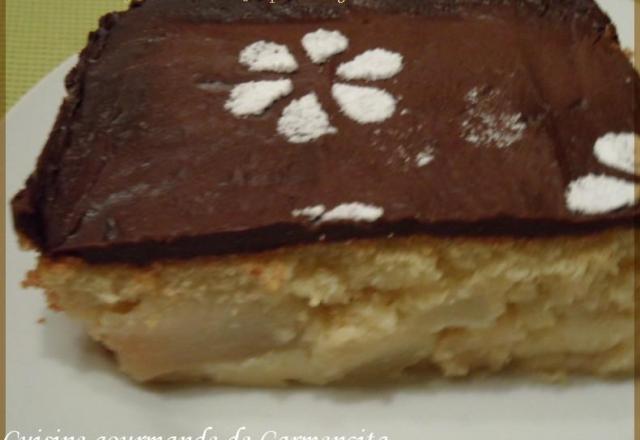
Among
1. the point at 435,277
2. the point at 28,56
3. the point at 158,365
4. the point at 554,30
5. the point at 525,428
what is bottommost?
the point at 525,428

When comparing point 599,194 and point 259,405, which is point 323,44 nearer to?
point 599,194

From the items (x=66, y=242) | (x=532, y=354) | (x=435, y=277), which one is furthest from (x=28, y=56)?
(x=532, y=354)

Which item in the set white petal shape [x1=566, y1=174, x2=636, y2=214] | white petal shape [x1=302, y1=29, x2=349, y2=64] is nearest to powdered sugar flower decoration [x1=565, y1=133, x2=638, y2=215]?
white petal shape [x1=566, y1=174, x2=636, y2=214]

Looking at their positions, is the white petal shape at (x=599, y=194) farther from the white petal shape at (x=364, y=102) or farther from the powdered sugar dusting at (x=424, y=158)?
the white petal shape at (x=364, y=102)

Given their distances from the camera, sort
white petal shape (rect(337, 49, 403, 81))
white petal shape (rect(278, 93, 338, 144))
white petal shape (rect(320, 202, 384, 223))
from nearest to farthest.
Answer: white petal shape (rect(320, 202, 384, 223)) → white petal shape (rect(278, 93, 338, 144)) → white petal shape (rect(337, 49, 403, 81))

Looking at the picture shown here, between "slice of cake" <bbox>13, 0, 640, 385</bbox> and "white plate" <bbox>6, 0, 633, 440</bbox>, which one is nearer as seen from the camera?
"slice of cake" <bbox>13, 0, 640, 385</bbox>

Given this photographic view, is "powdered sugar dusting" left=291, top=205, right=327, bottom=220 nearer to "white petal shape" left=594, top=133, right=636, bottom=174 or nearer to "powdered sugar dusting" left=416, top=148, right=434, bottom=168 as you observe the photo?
"powdered sugar dusting" left=416, top=148, right=434, bottom=168

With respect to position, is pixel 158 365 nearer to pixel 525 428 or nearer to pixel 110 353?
pixel 110 353

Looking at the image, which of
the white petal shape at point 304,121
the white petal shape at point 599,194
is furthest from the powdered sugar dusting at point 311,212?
the white petal shape at point 599,194
